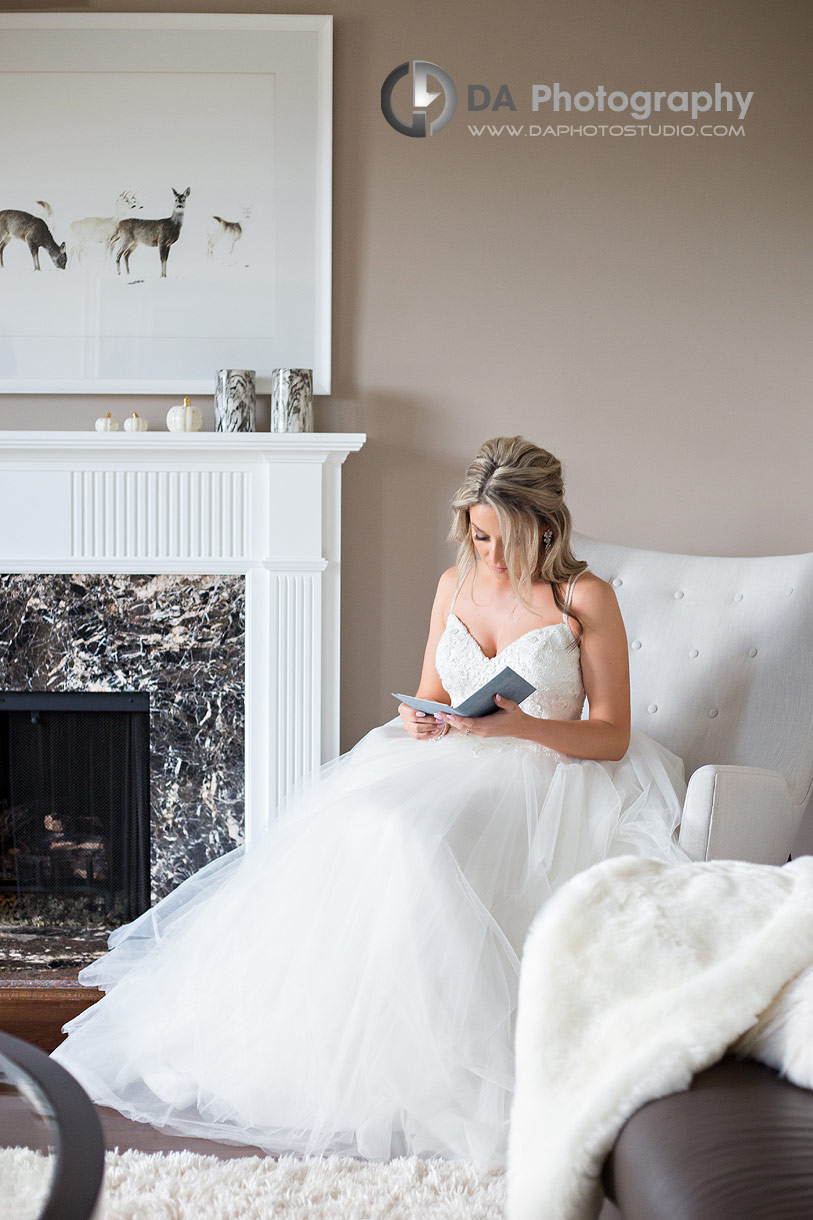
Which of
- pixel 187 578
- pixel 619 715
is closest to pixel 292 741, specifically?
pixel 187 578

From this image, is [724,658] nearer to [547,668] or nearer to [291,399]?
[547,668]

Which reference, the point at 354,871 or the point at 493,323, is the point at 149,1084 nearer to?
the point at 354,871

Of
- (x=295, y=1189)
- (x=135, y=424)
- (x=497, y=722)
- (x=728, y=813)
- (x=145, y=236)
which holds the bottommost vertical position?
(x=295, y=1189)

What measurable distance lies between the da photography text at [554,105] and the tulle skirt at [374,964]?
177 centimetres

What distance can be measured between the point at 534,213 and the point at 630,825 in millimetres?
1764

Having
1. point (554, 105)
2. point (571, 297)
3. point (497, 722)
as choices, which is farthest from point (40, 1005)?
point (554, 105)

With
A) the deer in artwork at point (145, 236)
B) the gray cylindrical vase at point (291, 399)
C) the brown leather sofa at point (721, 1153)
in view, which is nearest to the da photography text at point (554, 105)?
the deer in artwork at point (145, 236)

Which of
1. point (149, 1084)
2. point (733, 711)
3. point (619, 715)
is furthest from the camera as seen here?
point (733, 711)

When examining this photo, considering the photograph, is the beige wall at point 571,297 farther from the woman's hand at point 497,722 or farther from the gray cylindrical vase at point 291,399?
the woman's hand at point 497,722

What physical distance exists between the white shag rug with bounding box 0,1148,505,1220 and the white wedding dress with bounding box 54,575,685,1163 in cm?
4

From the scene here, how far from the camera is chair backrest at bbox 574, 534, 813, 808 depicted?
2.21 meters

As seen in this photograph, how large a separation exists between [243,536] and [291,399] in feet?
1.28

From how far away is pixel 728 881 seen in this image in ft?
3.71
